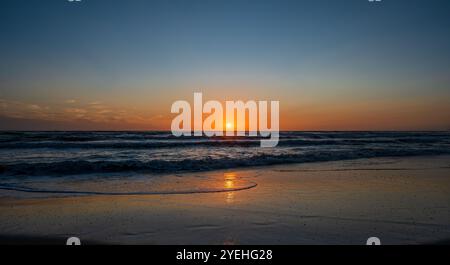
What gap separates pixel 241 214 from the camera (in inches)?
207

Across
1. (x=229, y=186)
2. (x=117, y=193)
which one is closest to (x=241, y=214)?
(x=229, y=186)

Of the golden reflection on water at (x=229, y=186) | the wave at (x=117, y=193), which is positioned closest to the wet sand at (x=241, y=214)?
the golden reflection on water at (x=229, y=186)

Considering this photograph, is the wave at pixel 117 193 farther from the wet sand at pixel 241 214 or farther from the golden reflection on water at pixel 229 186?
the golden reflection on water at pixel 229 186

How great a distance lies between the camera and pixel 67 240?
166 inches

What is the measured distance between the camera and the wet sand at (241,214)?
4.24 meters

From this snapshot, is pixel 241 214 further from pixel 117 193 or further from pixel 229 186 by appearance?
pixel 117 193

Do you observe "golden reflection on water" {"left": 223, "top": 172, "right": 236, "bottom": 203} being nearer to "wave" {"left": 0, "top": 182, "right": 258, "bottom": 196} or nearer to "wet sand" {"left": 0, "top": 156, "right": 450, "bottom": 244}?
"wet sand" {"left": 0, "top": 156, "right": 450, "bottom": 244}

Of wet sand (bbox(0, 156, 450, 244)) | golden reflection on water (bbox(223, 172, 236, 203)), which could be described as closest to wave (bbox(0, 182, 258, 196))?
wet sand (bbox(0, 156, 450, 244))

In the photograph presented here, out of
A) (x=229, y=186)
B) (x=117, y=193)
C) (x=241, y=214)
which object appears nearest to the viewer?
(x=241, y=214)
